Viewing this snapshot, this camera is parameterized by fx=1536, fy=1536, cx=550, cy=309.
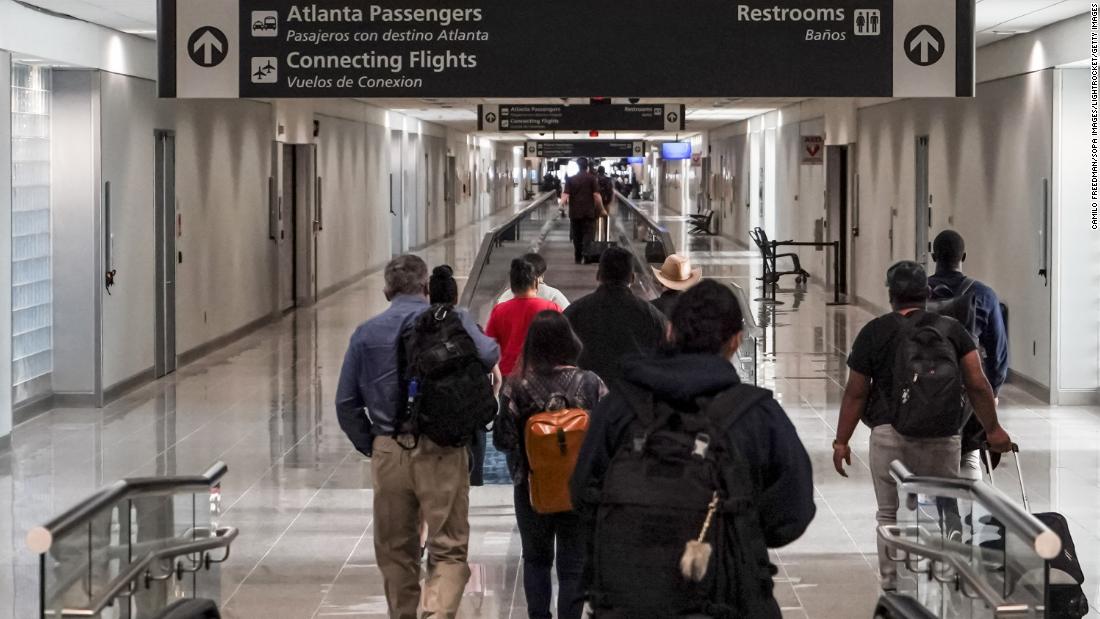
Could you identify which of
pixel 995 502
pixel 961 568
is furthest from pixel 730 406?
pixel 961 568

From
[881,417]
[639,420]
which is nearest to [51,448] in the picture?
[881,417]

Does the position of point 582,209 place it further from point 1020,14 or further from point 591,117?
point 1020,14

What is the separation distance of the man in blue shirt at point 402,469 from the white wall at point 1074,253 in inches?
324

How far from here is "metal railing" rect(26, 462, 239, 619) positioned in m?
4.08

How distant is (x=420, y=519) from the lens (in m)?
5.88

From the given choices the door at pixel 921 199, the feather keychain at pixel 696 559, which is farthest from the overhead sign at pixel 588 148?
the feather keychain at pixel 696 559

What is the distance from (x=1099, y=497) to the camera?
360 inches

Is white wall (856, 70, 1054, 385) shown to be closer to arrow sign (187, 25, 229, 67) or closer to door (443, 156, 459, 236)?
arrow sign (187, 25, 229, 67)

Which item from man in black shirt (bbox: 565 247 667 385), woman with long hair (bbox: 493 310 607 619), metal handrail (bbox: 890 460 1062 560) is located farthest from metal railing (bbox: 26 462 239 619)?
metal handrail (bbox: 890 460 1062 560)

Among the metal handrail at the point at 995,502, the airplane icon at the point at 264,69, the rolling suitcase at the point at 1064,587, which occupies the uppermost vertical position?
the airplane icon at the point at 264,69

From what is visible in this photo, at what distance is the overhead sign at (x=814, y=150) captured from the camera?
2320cm

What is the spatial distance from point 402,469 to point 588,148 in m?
41.5

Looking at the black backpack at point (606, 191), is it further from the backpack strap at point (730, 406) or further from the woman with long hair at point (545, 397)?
the backpack strap at point (730, 406)

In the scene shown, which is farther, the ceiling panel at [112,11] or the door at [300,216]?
the door at [300,216]
